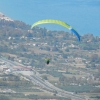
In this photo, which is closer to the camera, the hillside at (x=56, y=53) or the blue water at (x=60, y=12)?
the hillside at (x=56, y=53)

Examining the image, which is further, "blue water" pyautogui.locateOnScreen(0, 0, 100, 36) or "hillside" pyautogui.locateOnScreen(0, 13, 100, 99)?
"blue water" pyautogui.locateOnScreen(0, 0, 100, 36)

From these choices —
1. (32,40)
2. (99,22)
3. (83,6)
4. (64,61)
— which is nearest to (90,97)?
(64,61)

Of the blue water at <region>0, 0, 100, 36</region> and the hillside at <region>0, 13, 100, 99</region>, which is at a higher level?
the blue water at <region>0, 0, 100, 36</region>

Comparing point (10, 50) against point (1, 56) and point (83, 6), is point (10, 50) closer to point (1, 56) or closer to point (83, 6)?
point (1, 56)

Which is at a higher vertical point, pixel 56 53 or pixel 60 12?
pixel 60 12

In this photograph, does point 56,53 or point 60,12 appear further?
point 60,12
